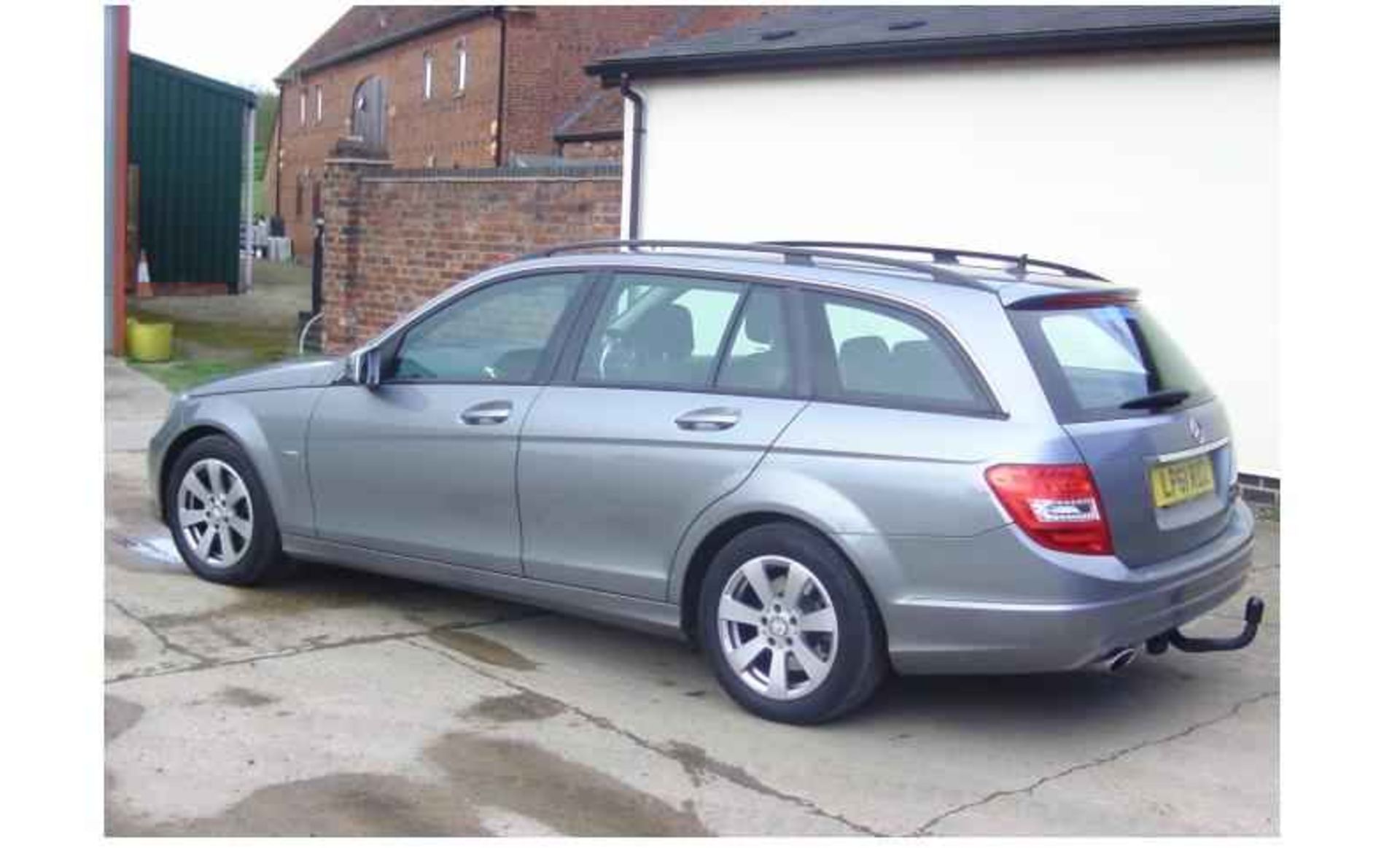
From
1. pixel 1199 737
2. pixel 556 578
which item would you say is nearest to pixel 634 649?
pixel 556 578

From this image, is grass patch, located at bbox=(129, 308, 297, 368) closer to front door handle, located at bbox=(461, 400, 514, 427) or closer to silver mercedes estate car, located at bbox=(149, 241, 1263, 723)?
silver mercedes estate car, located at bbox=(149, 241, 1263, 723)

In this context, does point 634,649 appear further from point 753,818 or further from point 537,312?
point 753,818

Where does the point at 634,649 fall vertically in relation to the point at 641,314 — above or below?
below

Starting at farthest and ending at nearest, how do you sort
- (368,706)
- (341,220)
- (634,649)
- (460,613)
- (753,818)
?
(341,220)
(460,613)
(634,649)
(368,706)
(753,818)

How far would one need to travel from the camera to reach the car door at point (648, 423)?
16.9ft

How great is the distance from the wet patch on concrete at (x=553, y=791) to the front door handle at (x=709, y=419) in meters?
1.21

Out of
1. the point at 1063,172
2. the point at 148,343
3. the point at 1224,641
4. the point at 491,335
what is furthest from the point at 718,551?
the point at 148,343

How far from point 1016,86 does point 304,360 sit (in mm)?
5739

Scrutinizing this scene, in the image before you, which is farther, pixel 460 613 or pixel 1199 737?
pixel 460 613

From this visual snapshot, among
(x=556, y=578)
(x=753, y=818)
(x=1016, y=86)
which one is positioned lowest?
(x=753, y=818)

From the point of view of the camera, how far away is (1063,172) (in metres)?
Answer: 10.1

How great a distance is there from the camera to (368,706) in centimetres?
508

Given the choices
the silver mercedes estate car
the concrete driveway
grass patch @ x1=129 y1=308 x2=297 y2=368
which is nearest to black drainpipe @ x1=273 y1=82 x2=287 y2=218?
grass patch @ x1=129 y1=308 x2=297 y2=368

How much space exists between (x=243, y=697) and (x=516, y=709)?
3.02 feet
